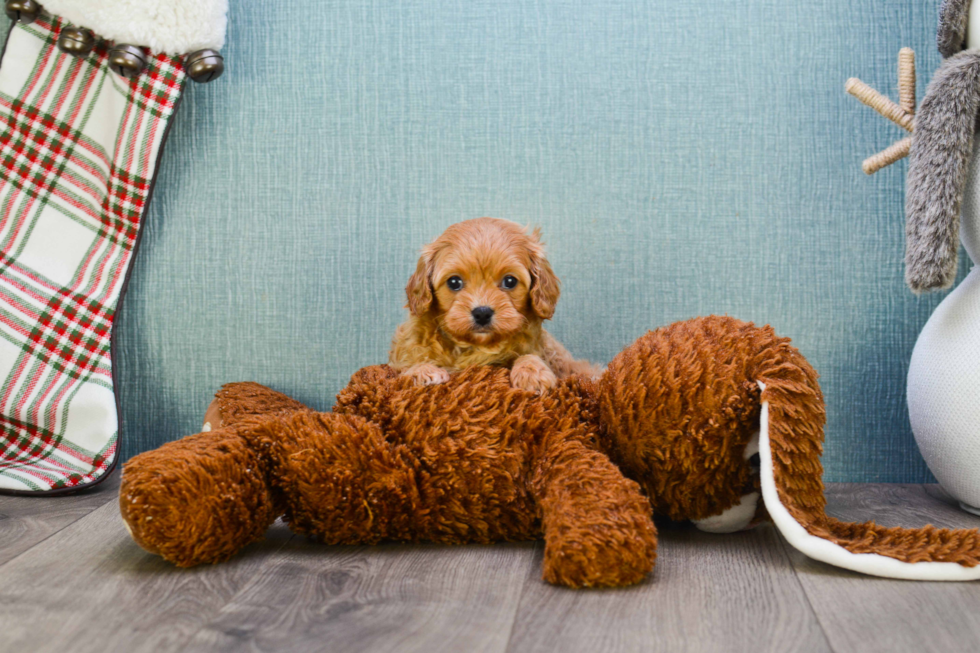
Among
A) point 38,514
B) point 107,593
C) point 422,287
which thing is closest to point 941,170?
point 422,287

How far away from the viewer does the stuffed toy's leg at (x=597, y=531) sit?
1135mm

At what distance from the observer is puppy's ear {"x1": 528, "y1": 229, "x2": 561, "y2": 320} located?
1.53 m

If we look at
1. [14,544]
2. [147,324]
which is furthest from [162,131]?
[14,544]

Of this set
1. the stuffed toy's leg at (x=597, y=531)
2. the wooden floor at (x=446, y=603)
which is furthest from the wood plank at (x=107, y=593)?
the stuffed toy's leg at (x=597, y=531)

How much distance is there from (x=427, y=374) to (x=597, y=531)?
496 mm

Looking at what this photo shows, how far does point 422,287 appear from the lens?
154 cm

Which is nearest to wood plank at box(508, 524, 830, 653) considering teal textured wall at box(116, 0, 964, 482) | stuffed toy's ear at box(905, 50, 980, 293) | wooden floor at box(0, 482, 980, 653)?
wooden floor at box(0, 482, 980, 653)

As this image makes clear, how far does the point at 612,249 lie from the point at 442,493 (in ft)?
2.61

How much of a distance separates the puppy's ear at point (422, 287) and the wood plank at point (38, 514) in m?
0.78

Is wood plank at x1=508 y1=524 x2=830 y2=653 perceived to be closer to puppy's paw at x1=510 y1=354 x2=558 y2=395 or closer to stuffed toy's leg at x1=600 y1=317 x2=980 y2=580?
stuffed toy's leg at x1=600 y1=317 x2=980 y2=580

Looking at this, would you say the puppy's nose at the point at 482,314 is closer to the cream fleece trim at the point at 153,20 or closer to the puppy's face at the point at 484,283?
the puppy's face at the point at 484,283

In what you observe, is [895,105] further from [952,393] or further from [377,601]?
[377,601]

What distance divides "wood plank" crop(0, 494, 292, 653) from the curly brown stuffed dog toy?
2.2 inches

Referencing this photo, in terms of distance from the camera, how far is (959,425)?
150cm
